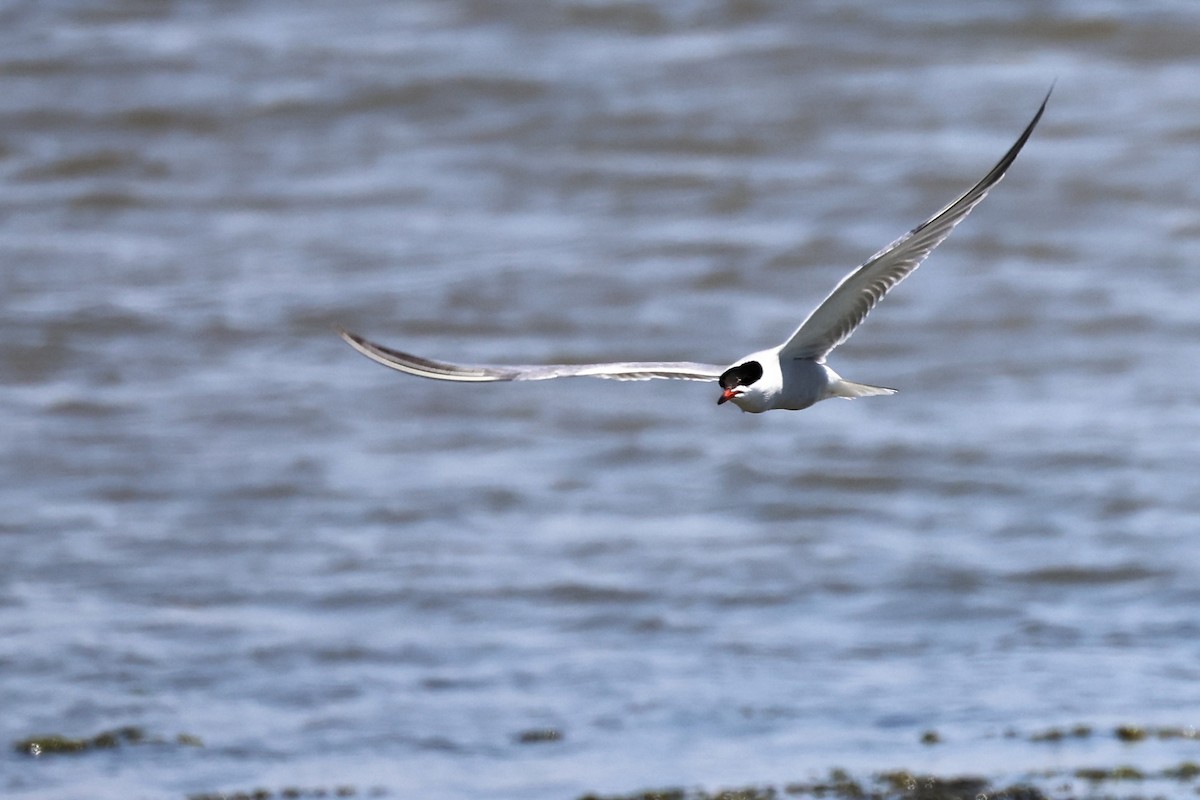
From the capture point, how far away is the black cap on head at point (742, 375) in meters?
5.07

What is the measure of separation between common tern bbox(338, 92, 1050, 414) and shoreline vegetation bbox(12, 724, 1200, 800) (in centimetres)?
174

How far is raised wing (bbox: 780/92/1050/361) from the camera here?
488 cm

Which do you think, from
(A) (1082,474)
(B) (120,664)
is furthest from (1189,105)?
(B) (120,664)

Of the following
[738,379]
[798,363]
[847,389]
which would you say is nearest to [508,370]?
[738,379]

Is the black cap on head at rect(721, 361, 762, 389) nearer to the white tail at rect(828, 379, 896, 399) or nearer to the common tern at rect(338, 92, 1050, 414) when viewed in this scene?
the common tern at rect(338, 92, 1050, 414)

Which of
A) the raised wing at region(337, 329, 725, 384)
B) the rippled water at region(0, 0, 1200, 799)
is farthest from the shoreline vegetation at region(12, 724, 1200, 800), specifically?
the raised wing at region(337, 329, 725, 384)

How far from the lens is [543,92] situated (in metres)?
16.9

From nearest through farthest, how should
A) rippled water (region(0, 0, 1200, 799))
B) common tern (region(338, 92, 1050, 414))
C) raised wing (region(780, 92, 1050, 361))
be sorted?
raised wing (region(780, 92, 1050, 361))
common tern (region(338, 92, 1050, 414))
rippled water (region(0, 0, 1200, 799))

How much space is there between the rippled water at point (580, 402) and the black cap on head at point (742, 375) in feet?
7.46

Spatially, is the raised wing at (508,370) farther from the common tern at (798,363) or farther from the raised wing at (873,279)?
the raised wing at (873,279)

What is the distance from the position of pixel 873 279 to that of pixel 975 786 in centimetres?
215

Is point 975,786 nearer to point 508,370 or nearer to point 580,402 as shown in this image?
point 508,370

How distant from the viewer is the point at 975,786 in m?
6.58

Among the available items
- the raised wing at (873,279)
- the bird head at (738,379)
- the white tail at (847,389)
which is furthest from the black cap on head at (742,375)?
the white tail at (847,389)
